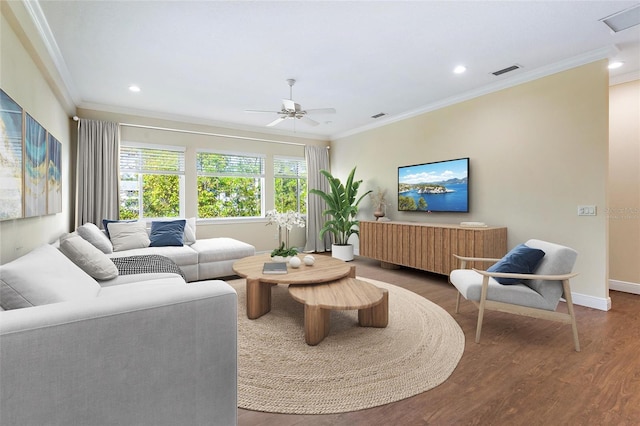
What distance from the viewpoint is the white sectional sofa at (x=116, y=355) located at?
93 cm

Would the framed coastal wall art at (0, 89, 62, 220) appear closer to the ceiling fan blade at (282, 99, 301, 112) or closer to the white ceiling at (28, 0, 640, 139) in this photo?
the white ceiling at (28, 0, 640, 139)

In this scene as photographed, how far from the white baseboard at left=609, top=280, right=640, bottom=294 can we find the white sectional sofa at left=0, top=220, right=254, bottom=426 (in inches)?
185

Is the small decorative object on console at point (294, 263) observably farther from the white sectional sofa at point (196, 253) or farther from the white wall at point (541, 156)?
the white wall at point (541, 156)

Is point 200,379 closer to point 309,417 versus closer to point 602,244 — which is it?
point 309,417

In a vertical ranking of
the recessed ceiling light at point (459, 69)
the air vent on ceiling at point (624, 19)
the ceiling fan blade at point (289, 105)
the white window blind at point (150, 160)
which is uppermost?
the recessed ceiling light at point (459, 69)

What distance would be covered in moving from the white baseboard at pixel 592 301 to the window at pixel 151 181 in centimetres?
571

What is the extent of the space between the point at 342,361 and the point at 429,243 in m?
2.56

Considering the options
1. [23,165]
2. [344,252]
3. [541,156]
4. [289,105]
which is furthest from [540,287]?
[23,165]

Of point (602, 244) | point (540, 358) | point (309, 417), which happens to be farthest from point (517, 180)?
point (309, 417)

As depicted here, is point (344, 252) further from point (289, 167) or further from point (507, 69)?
point (507, 69)

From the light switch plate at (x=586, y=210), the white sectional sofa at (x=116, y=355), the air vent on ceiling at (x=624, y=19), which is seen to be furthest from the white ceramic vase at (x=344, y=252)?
the white sectional sofa at (x=116, y=355)

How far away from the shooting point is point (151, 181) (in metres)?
5.02

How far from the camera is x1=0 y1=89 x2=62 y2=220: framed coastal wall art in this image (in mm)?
1861

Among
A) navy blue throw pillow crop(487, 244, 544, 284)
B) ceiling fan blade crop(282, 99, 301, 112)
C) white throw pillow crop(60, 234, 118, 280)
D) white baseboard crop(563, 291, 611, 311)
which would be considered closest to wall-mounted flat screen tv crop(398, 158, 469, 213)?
white baseboard crop(563, 291, 611, 311)
